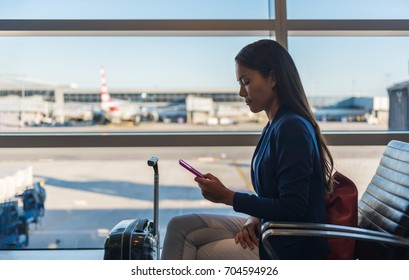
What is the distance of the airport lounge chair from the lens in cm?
116

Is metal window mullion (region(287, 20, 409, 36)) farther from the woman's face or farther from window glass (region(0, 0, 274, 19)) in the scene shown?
the woman's face

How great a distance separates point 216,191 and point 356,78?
4.71 feet

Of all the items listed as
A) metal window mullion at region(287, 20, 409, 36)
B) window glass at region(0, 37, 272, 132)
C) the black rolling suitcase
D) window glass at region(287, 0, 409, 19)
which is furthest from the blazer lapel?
window glass at region(287, 0, 409, 19)

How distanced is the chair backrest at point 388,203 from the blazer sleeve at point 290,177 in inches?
13.3

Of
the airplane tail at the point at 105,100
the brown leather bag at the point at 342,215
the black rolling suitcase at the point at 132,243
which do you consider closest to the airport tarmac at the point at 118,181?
the airplane tail at the point at 105,100

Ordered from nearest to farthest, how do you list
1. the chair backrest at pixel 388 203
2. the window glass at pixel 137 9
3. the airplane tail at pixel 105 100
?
the chair backrest at pixel 388 203, the window glass at pixel 137 9, the airplane tail at pixel 105 100

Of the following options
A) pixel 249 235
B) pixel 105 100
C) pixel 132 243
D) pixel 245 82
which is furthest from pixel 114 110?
pixel 249 235

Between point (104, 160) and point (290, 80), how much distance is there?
132 centimetres

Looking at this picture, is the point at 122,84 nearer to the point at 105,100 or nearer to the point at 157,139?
the point at 105,100

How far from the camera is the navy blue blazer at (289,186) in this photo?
1164mm

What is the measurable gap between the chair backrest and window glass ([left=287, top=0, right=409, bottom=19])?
102cm

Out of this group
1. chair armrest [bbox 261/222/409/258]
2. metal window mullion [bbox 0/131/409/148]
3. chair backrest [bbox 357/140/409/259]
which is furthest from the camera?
metal window mullion [bbox 0/131/409/148]

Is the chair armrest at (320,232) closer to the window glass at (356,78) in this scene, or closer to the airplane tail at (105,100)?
the window glass at (356,78)
